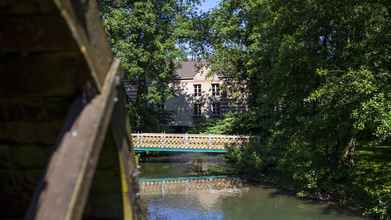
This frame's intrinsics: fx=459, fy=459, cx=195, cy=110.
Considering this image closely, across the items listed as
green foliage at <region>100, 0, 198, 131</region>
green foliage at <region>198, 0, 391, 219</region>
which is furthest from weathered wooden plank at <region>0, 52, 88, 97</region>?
green foliage at <region>100, 0, 198, 131</region>

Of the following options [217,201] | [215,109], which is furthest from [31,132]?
[215,109]

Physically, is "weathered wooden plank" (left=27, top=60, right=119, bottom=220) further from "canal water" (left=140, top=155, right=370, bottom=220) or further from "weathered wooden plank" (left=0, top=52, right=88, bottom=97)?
"canal water" (left=140, top=155, right=370, bottom=220)

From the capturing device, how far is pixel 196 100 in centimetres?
3588

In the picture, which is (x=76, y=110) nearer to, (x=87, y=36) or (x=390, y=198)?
(x=87, y=36)

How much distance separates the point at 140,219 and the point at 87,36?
102 centimetres

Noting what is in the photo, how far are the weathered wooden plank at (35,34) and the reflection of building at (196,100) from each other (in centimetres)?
3233

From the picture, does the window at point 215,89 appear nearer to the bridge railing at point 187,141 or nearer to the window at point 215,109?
the window at point 215,109

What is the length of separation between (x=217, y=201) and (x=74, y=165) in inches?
583

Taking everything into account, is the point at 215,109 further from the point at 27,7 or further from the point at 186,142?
the point at 27,7

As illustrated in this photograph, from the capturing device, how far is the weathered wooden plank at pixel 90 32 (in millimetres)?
1516

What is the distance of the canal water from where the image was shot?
13727 mm

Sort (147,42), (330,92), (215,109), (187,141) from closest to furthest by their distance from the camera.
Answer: (330,92), (187,141), (147,42), (215,109)

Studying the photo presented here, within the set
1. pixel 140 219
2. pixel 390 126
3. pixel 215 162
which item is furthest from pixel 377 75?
pixel 215 162

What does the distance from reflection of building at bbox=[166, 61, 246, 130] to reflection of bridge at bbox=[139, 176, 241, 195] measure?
45.4 ft
